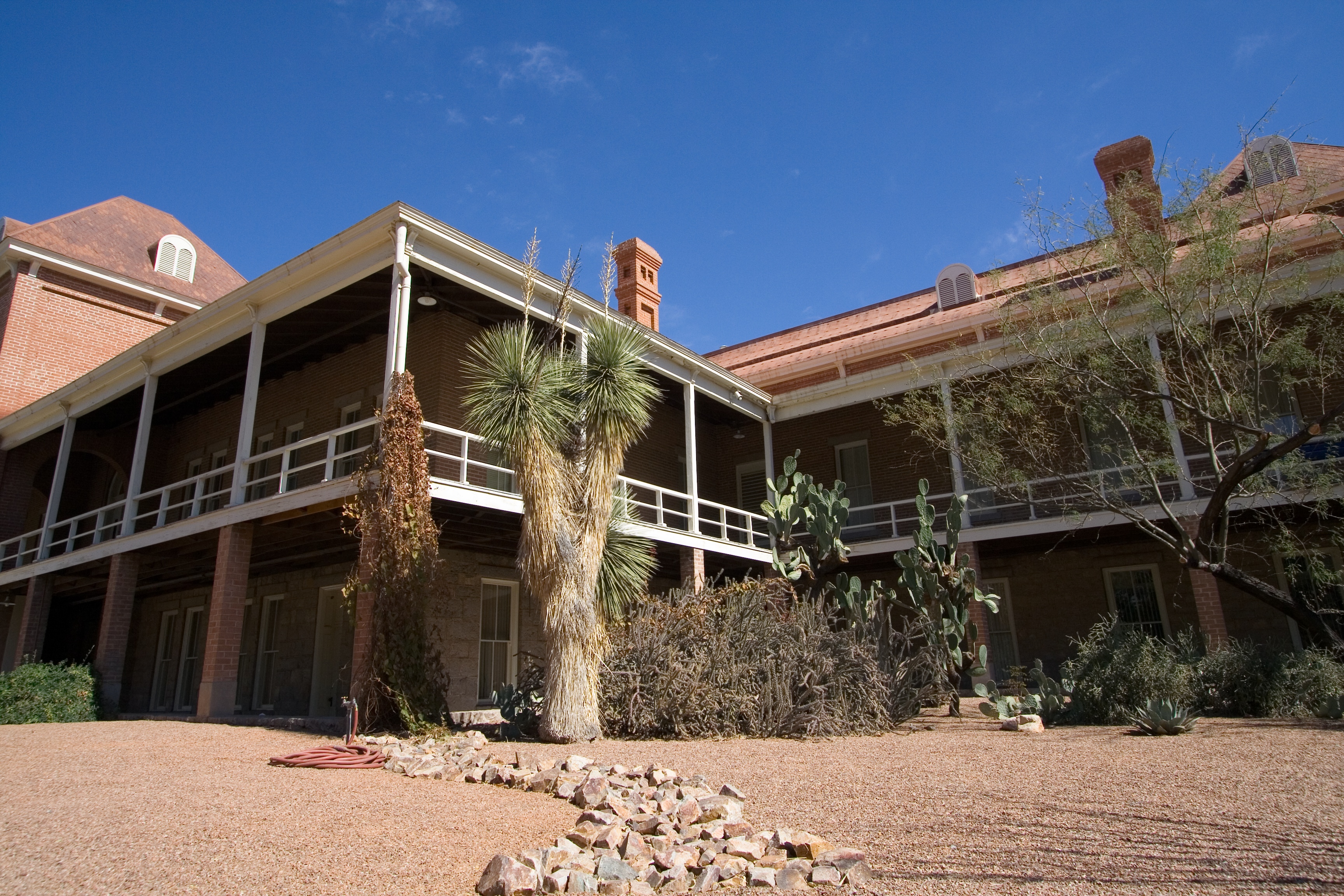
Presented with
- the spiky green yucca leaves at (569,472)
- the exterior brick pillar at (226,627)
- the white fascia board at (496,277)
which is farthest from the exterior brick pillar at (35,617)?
the spiky green yucca leaves at (569,472)

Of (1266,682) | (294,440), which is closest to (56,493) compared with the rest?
(294,440)

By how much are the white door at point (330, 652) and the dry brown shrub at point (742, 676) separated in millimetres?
6771

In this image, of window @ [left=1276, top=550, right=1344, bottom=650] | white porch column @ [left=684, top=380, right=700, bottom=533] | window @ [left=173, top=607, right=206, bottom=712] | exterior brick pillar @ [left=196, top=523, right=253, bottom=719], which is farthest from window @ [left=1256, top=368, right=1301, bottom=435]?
window @ [left=173, top=607, right=206, bottom=712]

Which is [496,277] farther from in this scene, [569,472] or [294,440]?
[294,440]

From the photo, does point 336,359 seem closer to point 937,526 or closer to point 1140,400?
point 937,526

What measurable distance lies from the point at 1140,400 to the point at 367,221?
11487 millimetres

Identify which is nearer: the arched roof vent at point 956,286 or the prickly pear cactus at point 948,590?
the prickly pear cactus at point 948,590

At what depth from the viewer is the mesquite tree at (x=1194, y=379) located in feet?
35.4

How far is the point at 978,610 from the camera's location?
582 inches

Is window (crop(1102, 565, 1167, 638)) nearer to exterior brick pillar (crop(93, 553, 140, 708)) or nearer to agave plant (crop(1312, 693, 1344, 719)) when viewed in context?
agave plant (crop(1312, 693, 1344, 719))

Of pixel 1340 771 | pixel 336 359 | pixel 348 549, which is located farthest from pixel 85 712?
pixel 1340 771

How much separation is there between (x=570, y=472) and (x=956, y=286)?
14.2 m

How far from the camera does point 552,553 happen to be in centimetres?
945

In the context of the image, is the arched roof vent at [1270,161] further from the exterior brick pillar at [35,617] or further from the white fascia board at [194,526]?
the exterior brick pillar at [35,617]
